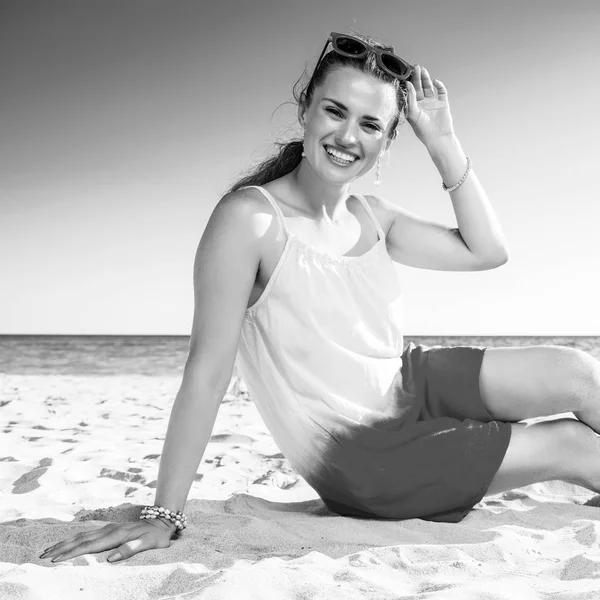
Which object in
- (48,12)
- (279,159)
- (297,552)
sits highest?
(48,12)

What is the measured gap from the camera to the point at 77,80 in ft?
28.8

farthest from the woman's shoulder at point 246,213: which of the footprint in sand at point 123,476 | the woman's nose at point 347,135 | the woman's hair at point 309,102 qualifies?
the footprint in sand at point 123,476

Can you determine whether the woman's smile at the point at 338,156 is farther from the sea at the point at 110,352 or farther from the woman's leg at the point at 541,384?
the sea at the point at 110,352

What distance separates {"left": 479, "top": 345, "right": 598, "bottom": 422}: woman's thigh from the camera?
5.95 feet

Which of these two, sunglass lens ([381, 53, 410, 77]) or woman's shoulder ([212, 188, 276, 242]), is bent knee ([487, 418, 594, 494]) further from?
sunglass lens ([381, 53, 410, 77])

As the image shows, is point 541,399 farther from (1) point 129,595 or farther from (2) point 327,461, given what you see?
(1) point 129,595

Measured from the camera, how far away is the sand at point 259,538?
125 centimetres

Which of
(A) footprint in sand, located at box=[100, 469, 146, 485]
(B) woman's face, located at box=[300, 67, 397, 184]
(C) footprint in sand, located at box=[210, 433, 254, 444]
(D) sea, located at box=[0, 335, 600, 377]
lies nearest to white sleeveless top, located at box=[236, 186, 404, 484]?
(B) woman's face, located at box=[300, 67, 397, 184]

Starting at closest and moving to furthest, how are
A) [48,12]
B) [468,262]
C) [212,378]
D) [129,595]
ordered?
[129,595] < [212,378] < [468,262] < [48,12]

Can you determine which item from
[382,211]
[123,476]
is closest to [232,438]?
[123,476]

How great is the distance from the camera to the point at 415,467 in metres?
1.73

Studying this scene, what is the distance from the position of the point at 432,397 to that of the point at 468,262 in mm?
394

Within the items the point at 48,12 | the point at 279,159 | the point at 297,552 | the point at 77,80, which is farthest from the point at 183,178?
the point at 297,552

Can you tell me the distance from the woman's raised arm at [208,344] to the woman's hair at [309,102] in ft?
0.66
